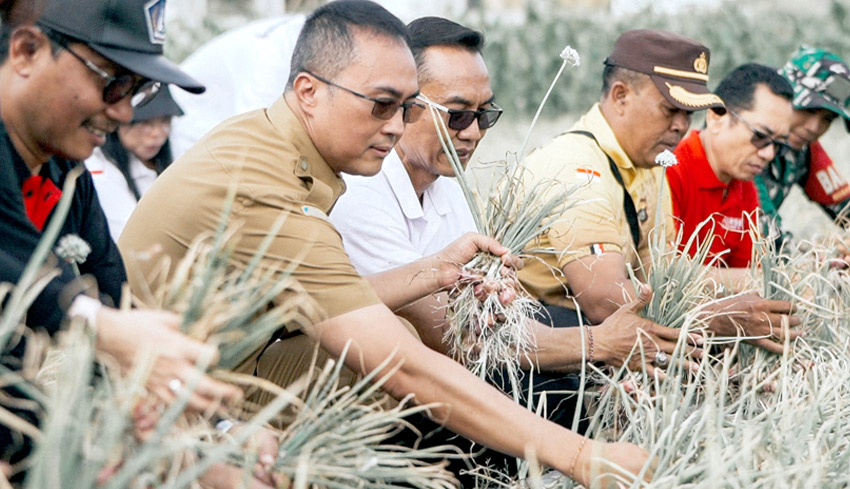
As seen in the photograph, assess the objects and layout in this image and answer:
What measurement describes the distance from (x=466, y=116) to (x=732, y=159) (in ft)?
5.33

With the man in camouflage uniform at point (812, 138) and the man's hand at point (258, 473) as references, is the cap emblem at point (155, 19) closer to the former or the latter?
the man's hand at point (258, 473)

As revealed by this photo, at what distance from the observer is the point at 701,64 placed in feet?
14.2

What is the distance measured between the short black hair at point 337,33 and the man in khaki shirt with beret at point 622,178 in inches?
29.6

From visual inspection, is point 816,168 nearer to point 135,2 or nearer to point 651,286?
point 651,286

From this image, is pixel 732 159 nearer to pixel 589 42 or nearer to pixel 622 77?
pixel 622 77

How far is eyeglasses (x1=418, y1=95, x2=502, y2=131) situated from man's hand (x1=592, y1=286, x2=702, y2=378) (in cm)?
72

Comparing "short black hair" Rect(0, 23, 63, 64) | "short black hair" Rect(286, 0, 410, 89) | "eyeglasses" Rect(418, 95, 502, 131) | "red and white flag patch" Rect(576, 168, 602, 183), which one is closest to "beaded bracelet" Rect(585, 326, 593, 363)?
"red and white flag patch" Rect(576, 168, 602, 183)

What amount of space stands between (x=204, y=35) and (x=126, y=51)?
11273 millimetres

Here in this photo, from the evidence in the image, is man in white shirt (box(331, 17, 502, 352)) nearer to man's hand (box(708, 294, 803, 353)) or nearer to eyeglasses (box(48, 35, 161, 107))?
man's hand (box(708, 294, 803, 353))

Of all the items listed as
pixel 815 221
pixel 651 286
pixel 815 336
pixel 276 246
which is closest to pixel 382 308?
pixel 276 246

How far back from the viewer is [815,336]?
3861 mm

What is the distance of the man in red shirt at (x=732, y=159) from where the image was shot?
4.61 m

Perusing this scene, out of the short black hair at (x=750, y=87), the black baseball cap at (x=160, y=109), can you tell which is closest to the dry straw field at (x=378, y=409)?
the short black hair at (x=750, y=87)

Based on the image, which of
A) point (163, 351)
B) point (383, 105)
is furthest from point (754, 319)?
point (163, 351)
